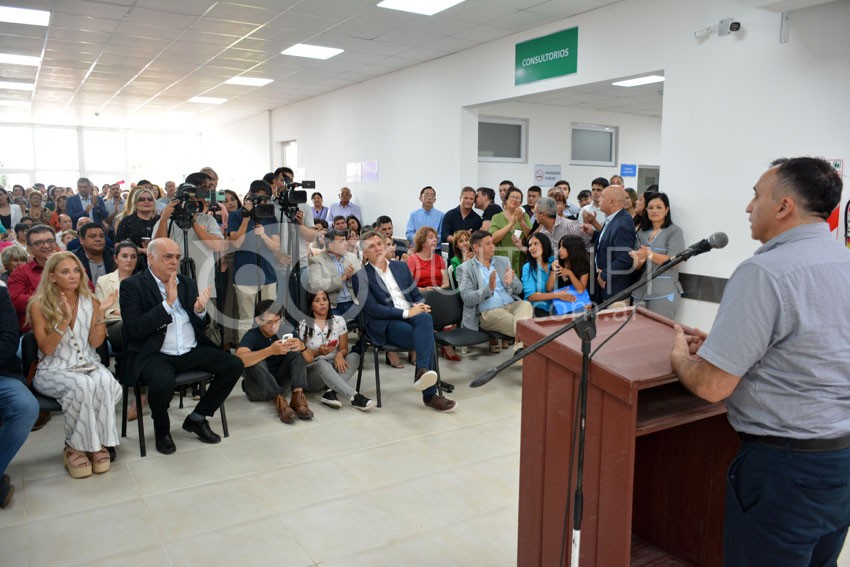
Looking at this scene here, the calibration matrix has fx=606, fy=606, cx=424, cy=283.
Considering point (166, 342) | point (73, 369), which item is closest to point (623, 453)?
point (166, 342)

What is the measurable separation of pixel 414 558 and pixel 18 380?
223 centimetres

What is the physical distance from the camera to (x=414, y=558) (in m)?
2.49

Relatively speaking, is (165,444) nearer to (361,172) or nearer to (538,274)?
(538,274)

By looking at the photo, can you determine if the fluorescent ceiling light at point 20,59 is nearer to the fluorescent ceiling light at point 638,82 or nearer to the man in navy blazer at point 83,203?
the man in navy blazer at point 83,203

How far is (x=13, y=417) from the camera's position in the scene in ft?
9.60

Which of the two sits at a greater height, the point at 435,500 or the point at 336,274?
the point at 336,274

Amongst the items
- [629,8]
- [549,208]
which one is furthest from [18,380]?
[629,8]

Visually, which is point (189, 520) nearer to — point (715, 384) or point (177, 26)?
point (715, 384)

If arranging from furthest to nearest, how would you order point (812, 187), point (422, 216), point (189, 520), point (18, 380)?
1. point (422, 216)
2. point (18, 380)
3. point (189, 520)
4. point (812, 187)

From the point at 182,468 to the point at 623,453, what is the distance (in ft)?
8.57

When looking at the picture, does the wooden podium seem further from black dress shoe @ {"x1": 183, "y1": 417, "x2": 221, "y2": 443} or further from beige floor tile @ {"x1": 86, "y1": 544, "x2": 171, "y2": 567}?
black dress shoe @ {"x1": 183, "y1": 417, "x2": 221, "y2": 443}

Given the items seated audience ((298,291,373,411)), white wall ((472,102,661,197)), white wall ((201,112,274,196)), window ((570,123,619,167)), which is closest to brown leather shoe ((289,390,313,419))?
seated audience ((298,291,373,411))

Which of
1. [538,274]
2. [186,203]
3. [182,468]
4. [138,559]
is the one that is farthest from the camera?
[538,274]

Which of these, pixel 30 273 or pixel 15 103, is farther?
pixel 15 103
